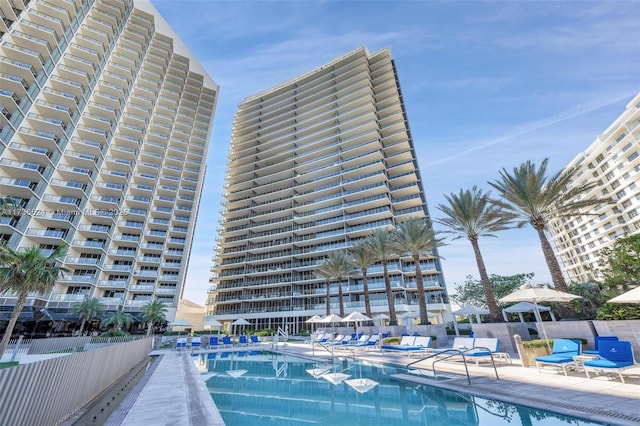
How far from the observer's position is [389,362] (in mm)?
14711

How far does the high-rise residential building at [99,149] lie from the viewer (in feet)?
116

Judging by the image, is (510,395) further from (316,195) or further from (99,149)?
(99,149)

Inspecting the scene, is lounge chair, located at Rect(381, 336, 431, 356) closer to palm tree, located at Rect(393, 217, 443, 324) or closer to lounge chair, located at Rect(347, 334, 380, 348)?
lounge chair, located at Rect(347, 334, 380, 348)

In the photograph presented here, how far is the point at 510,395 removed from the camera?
703 cm

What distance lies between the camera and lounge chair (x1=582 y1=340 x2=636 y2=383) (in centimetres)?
747

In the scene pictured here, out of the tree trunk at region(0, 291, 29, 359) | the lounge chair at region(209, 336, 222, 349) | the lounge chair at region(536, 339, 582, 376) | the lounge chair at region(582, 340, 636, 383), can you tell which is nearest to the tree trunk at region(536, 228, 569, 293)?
the lounge chair at region(536, 339, 582, 376)

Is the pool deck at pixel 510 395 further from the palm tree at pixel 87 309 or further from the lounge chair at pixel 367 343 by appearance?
the palm tree at pixel 87 309

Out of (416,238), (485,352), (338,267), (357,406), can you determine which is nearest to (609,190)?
(416,238)

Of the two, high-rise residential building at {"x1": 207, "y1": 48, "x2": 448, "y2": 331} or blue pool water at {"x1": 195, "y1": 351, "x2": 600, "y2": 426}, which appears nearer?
blue pool water at {"x1": 195, "y1": 351, "x2": 600, "y2": 426}

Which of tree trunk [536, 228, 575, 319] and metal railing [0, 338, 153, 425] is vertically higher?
tree trunk [536, 228, 575, 319]

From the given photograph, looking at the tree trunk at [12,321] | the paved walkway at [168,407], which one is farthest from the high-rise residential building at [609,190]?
the tree trunk at [12,321]

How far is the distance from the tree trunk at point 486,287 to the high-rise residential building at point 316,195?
70.4 feet

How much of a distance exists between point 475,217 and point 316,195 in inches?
1466

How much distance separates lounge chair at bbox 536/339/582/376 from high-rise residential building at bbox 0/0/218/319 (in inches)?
1866
